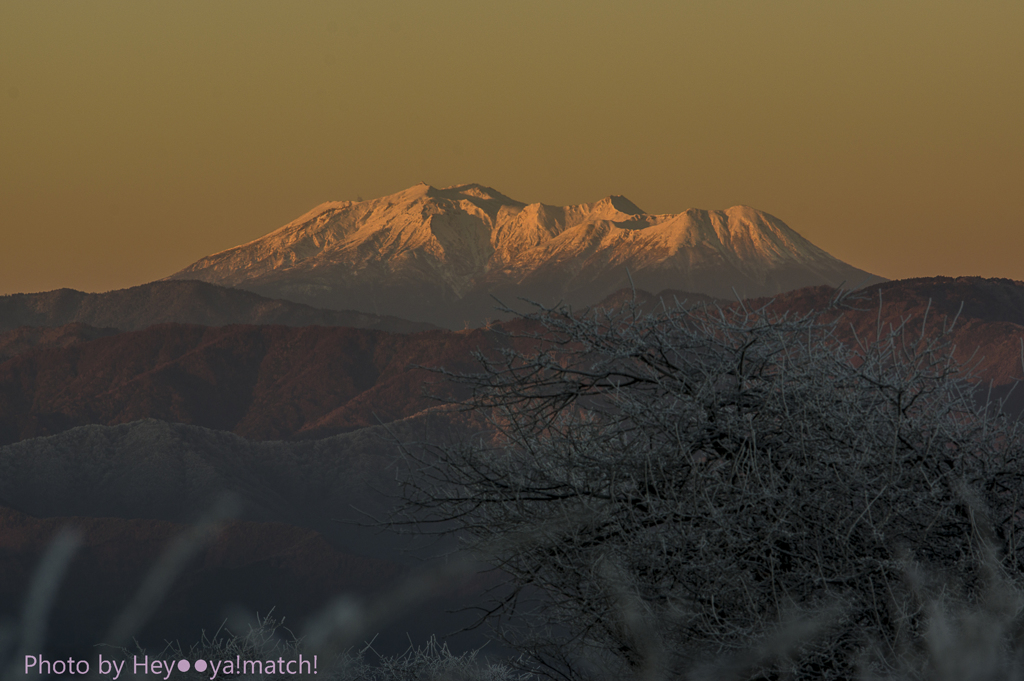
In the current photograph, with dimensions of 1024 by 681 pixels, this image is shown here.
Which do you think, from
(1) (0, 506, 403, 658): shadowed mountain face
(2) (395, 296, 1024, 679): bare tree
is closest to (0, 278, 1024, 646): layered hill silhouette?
(1) (0, 506, 403, 658): shadowed mountain face

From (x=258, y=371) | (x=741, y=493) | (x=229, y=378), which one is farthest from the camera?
(x=258, y=371)

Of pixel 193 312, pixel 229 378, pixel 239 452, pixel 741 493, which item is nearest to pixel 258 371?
pixel 229 378

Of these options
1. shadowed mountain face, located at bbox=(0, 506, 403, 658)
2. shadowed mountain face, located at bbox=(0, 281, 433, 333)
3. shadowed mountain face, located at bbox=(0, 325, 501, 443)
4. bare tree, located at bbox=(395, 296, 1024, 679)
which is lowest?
shadowed mountain face, located at bbox=(0, 506, 403, 658)

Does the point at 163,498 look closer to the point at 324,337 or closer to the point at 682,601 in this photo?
the point at 324,337

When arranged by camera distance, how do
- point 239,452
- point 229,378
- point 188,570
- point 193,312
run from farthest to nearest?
point 193,312
point 229,378
point 239,452
point 188,570

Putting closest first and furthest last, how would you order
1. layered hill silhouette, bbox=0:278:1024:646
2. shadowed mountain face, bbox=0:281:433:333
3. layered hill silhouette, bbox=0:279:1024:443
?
layered hill silhouette, bbox=0:278:1024:646 → layered hill silhouette, bbox=0:279:1024:443 → shadowed mountain face, bbox=0:281:433:333

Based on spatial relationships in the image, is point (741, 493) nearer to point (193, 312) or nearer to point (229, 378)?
point (229, 378)

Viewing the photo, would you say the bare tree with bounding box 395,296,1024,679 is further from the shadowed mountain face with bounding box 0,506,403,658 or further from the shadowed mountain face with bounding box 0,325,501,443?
the shadowed mountain face with bounding box 0,325,501,443
